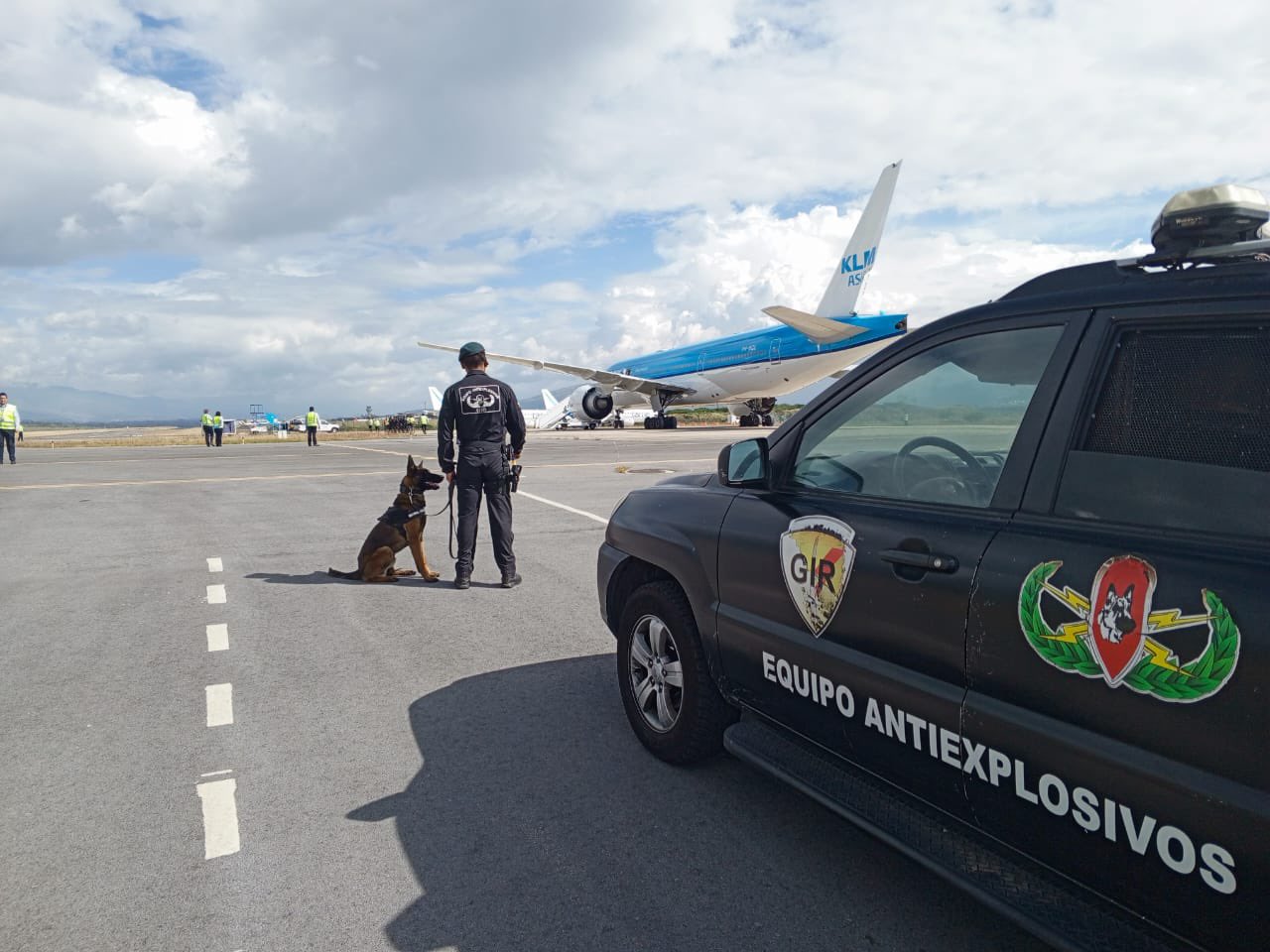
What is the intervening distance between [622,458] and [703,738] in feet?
57.3

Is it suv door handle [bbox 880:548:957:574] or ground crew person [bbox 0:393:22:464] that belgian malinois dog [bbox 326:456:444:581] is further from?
ground crew person [bbox 0:393:22:464]

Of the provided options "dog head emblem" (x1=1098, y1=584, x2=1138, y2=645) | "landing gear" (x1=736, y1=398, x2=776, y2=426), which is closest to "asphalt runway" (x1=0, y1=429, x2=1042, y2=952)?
"dog head emblem" (x1=1098, y1=584, x2=1138, y2=645)

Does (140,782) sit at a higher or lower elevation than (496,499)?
lower

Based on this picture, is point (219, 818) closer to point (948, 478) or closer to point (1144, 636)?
point (948, 478)

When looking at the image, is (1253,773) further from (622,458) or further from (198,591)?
(622,458)

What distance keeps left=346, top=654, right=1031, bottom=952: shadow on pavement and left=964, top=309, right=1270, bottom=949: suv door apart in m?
0.75

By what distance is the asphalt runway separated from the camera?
2.46m

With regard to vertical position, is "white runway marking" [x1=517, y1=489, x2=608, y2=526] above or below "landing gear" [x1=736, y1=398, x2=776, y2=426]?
below

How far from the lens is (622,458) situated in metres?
20.7

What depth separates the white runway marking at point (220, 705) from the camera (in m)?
4.01

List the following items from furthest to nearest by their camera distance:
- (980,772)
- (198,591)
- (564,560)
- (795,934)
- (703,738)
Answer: (564,560)
(198,591)
(703,738)
(795,934)
(980,772)

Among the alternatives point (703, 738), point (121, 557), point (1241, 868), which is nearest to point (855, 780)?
point (703, 738)

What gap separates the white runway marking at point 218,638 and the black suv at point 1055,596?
147 inches

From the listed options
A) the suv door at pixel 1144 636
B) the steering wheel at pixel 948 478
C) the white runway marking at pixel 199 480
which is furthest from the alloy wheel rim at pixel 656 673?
the white runway marking at pixel 199 480
